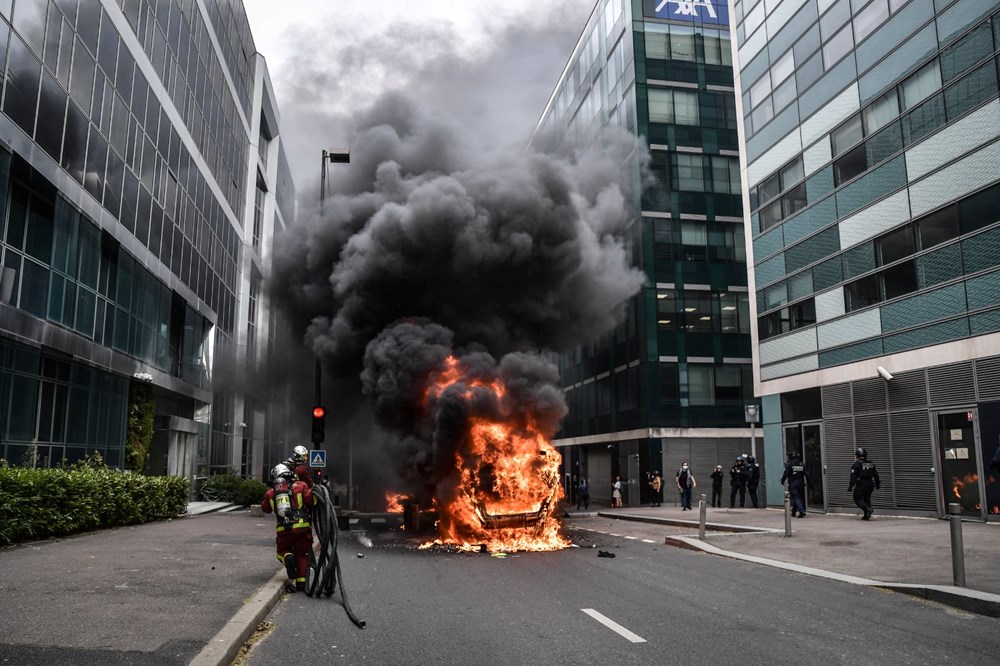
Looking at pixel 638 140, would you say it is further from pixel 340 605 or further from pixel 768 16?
pixel 340 605

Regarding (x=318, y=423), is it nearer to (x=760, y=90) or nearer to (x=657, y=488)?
(x=657, y=488)

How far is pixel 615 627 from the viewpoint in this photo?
6.12 meters

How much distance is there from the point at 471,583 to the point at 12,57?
40.4ft

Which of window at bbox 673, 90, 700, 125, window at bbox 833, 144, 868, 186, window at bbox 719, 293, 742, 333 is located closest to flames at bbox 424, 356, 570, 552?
window at bbox 833, 144, 868, 186

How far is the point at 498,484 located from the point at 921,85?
41.9ft

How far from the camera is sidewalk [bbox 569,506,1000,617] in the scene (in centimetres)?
778

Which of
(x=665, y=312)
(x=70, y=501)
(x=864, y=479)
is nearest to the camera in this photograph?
(x=70, y=501)

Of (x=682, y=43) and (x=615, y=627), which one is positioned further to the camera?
(x=682, y=43)

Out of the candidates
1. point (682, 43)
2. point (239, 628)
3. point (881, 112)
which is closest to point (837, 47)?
point (881, 112)

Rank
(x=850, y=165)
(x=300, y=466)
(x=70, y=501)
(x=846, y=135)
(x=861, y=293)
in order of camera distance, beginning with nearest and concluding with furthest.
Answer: (x=300, y=466) < (x=70, y=501) < (x=861, y=293) < (x=850, y=165) < (x=846, y=135)

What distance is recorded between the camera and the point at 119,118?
1880 cm

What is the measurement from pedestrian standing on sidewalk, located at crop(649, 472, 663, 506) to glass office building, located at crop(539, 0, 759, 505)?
1.52 meters

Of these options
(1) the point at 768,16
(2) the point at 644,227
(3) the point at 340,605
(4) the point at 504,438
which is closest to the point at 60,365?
(4) the point at 504,438

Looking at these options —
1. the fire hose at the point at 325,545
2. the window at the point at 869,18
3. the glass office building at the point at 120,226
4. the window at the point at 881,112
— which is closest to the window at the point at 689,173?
the window at the point at 869,18
